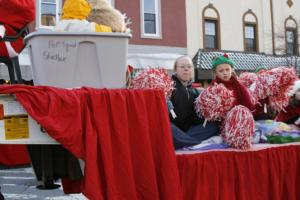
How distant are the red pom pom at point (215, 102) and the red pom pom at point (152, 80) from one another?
484 millimetres

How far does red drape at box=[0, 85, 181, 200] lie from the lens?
8.36ft

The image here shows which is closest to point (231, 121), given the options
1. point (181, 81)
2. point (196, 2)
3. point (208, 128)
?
point (208, 128)

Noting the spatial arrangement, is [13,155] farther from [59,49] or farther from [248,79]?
[248,79]

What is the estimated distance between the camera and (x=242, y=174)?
10.7ft

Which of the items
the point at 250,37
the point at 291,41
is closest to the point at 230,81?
the point at 250,37

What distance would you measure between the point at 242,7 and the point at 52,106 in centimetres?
2160

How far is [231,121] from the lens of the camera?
3488mm

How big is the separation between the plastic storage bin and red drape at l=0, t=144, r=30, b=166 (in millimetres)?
683

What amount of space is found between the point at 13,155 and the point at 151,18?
17.1 meters

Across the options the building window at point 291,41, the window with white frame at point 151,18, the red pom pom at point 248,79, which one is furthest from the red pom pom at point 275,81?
the building window at point 291,41

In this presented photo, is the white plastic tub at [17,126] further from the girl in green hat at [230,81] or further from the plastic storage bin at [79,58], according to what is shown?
the girl in green hat at [230,81]

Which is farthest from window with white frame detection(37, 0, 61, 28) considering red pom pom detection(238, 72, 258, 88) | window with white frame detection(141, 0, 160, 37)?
red pom pom detection(238, 72, 258, 88)

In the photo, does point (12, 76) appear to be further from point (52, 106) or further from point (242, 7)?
point (242, 7)

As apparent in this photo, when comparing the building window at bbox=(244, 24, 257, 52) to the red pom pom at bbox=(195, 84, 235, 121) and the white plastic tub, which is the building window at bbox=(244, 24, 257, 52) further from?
the white plastic tub
